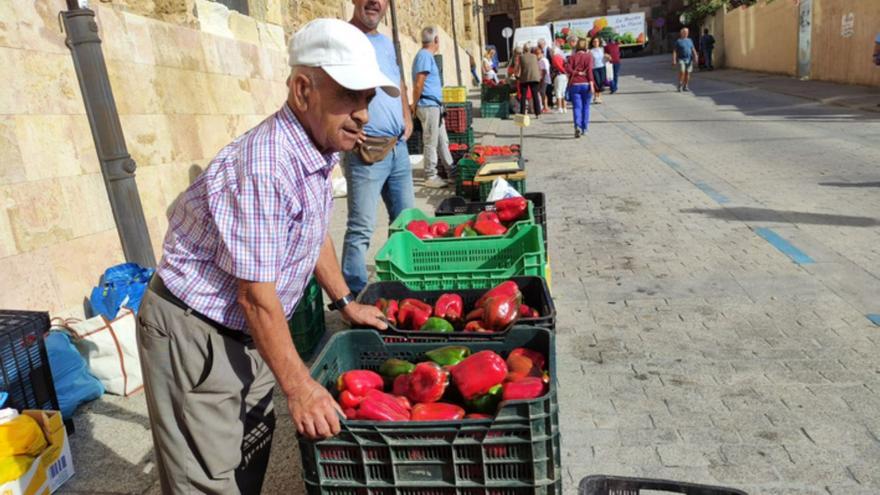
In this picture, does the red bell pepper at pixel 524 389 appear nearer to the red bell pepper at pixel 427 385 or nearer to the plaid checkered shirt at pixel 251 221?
the red bell pepper at pixel 427 385

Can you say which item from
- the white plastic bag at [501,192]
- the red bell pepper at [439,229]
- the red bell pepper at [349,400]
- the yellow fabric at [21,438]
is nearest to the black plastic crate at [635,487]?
the red bell pepper at [349,400]

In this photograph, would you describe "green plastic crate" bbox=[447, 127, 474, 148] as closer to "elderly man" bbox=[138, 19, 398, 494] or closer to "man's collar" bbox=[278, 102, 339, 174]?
"elderly man" bbox=[138, 19, 398, 494]

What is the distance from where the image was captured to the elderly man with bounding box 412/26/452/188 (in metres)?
9.18

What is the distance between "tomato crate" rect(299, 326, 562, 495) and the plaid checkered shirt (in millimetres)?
544

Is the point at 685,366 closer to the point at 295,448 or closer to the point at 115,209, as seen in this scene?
the point at 295,448

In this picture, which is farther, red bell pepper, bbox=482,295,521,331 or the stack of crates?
the stack of crates

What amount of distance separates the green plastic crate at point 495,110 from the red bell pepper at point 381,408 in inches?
781

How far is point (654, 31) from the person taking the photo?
191 feet

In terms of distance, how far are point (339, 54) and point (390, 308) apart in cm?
164

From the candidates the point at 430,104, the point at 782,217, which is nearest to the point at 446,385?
the point at 782,217

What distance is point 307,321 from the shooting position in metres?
4.33

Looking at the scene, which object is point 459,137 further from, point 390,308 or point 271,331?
point 271,331

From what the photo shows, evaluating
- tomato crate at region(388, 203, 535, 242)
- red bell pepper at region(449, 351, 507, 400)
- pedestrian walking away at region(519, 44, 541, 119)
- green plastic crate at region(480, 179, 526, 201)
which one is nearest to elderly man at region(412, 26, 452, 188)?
green plastic crate at region(480, 179, 526, 201)

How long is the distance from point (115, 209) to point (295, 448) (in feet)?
9.38
